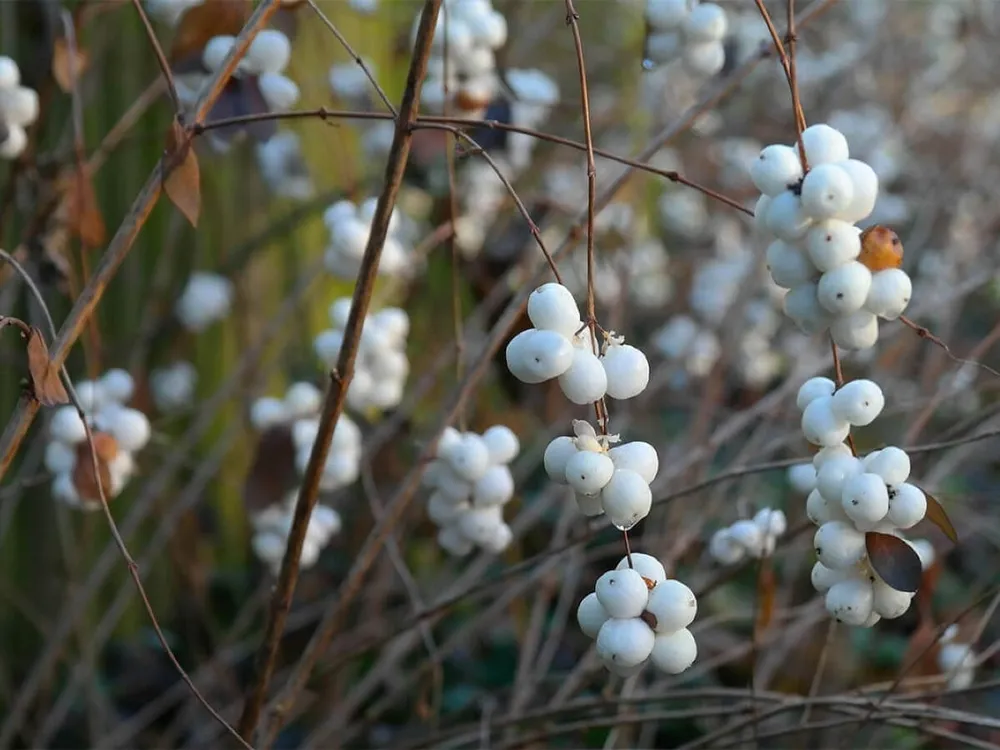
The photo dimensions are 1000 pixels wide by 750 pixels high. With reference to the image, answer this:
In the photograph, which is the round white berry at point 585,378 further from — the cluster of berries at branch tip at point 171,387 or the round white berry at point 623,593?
the cluster of berries at branch tip at point 171,387

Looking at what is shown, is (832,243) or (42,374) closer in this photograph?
(832,243)

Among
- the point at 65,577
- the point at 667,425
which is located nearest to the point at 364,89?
the point at 65,577

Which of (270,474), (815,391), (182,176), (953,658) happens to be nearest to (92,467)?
(270,474)

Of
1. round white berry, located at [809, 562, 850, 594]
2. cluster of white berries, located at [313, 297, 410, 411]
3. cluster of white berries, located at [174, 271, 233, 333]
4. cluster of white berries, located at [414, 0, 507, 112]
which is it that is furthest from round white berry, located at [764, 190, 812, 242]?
cluster of white berries, located at [174, 271, 233, 333]

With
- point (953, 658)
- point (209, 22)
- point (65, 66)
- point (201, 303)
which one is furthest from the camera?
point (201, 303)

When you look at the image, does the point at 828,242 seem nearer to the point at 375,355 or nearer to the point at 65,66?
the point at 375,355

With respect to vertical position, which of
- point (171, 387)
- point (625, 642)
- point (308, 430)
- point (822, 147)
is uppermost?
point (171, 387)

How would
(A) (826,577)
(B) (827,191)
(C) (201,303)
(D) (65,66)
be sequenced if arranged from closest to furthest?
(B) (827,191) → (A) (826,577) → (D) (65,66) → (C) (201,303)

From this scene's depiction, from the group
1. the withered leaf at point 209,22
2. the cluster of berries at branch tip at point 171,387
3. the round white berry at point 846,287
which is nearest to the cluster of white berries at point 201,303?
the cluster of berries at branch tip at point 171,387
